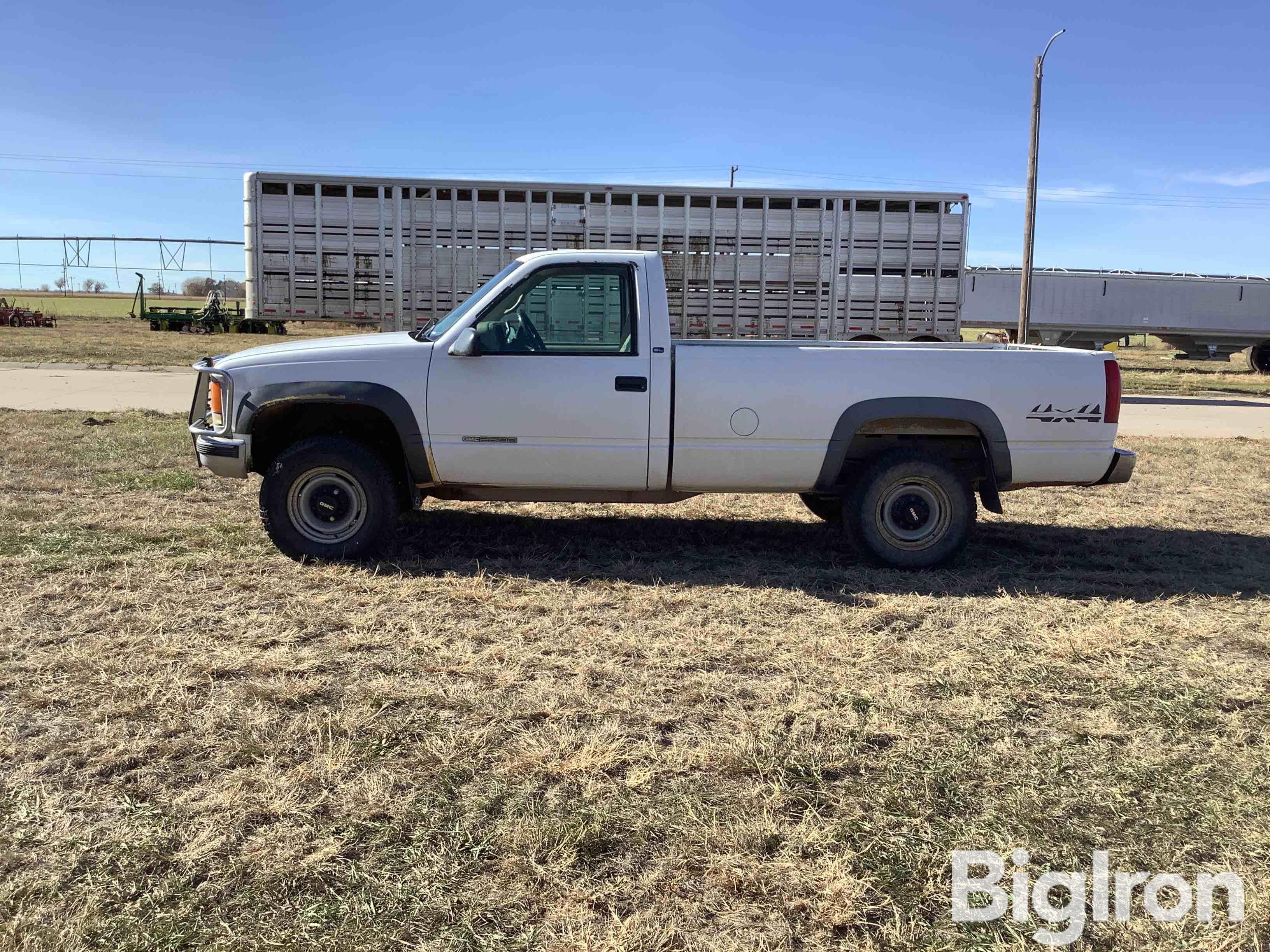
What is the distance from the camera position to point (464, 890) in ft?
8.64

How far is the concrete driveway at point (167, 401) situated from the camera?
13.4 meters

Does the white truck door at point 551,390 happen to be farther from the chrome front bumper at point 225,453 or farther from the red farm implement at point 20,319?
the red farm implement at point 20,319

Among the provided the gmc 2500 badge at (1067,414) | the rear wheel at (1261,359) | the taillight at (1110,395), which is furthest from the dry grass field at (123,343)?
the rear wheel at (1261,359)

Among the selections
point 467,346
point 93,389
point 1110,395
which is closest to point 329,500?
point 467,346

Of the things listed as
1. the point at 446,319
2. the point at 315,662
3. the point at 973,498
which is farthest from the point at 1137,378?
the point at 315,662

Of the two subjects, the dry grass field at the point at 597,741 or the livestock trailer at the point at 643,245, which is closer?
the dry grass field at the point at 597,741

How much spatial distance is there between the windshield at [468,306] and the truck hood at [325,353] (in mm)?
163

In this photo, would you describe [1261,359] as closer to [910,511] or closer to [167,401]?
[910,511]

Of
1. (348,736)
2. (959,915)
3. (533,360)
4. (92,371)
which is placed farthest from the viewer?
(92,371)

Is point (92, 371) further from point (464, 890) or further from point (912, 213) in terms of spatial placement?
point (464, 890)

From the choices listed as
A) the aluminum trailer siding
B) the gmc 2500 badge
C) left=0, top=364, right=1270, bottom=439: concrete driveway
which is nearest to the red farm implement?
left=0, top=364, right=1270, bottom=439: concrete driveway

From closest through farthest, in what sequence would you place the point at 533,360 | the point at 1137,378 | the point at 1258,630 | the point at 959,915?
1. the point at 959,915
2. the point at 1258,630
3. the point at 533,360
4. the point at 1137,378

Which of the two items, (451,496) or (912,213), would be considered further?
(912,213)

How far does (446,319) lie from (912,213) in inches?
473
